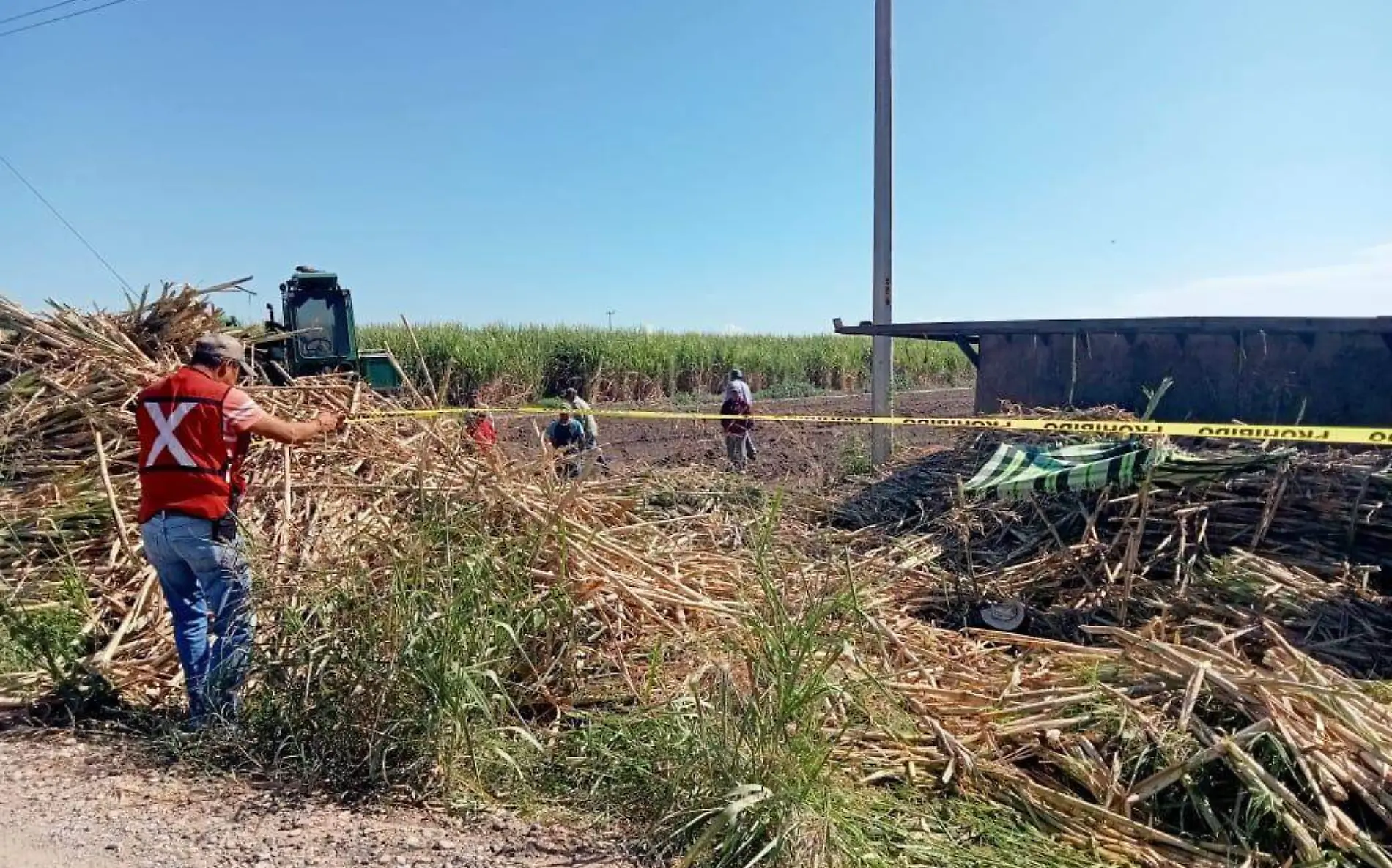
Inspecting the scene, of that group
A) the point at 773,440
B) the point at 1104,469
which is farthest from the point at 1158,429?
the point at 773,440

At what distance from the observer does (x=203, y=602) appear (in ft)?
14.6

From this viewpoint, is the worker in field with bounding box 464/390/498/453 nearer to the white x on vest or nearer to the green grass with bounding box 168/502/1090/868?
the green grass with bounding box 168/502/1090/868

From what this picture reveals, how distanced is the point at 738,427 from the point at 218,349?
852 centimetres

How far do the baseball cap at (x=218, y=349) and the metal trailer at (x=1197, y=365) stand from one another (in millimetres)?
7509

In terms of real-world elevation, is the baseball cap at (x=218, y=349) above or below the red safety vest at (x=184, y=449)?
above

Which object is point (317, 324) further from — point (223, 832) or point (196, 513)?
point (223, 832)

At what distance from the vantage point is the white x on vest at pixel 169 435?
4.28 m

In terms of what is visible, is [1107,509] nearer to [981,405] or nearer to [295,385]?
[981,405]

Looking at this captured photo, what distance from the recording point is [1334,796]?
3.34 meters

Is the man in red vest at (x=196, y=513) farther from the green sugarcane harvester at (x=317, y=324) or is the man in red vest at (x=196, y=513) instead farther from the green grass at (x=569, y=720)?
the green sugarcane harvester at (x=317, y=324)

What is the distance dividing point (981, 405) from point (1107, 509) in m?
4.29

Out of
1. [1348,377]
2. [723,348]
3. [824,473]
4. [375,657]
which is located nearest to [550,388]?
[723,348]

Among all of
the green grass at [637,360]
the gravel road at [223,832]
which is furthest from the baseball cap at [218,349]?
the green grass at [637,360]

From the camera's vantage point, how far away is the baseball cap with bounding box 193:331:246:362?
448 cm
